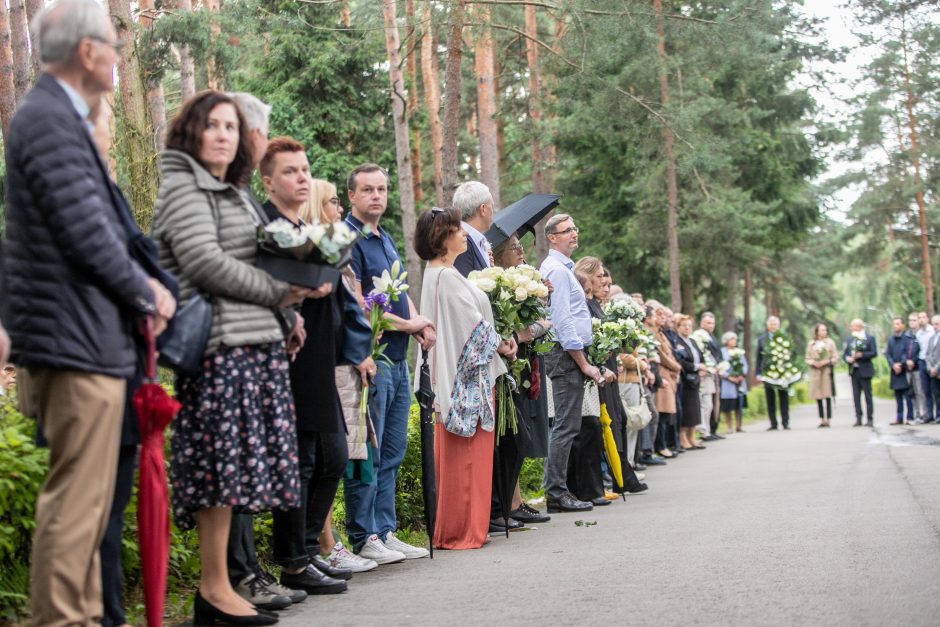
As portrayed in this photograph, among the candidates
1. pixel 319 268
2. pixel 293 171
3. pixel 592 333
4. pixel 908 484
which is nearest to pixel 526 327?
pixel 592 333

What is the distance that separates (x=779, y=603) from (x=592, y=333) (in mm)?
5904

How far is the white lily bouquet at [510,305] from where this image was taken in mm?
9203

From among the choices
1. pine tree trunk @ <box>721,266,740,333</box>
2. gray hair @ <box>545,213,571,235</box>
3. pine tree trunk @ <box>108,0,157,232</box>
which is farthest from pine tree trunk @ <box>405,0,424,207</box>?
gray hair @ <box>545,213,571,235</box>

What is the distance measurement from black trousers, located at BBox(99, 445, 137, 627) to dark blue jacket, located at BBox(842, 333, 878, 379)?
24.2 metres

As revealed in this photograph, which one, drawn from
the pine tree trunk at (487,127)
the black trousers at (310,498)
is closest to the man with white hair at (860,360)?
the pine tree trunk at (487,127)

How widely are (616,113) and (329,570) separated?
748 inches

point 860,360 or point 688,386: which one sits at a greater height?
point 860,360

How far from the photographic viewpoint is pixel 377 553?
779cm

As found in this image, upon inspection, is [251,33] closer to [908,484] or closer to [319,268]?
[908,484]

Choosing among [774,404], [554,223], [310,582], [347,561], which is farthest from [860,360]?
[310,582]

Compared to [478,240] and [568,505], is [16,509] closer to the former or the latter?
[478,240]

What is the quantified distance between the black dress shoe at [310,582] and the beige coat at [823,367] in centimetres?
2316

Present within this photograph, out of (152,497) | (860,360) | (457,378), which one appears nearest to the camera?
(152,497)

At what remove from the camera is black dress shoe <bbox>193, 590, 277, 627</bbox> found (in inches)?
219
